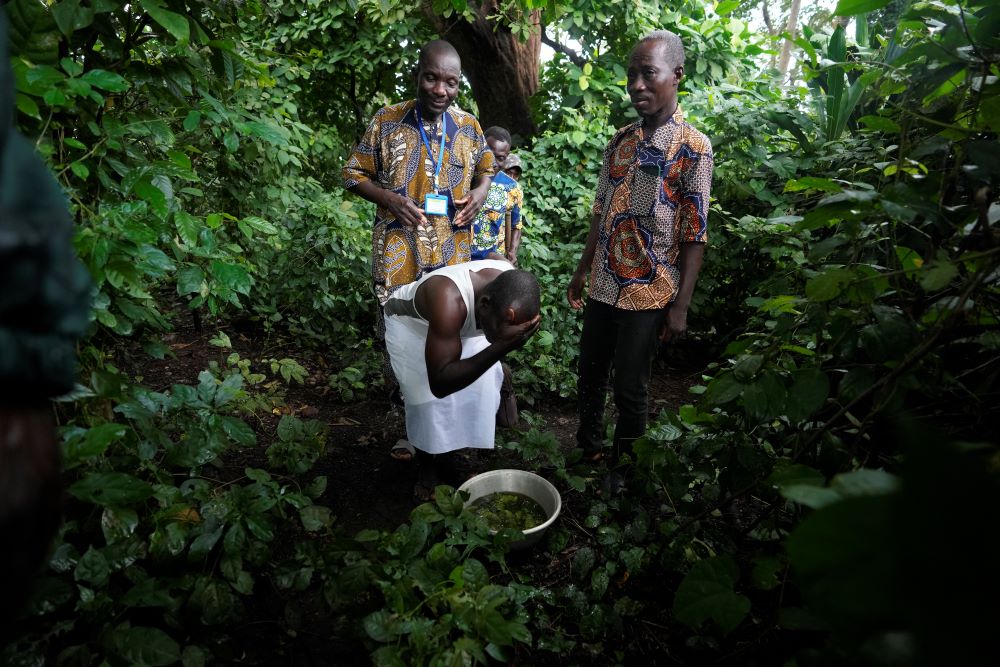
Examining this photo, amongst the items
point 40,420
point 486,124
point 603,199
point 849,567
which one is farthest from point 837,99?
point 40,420

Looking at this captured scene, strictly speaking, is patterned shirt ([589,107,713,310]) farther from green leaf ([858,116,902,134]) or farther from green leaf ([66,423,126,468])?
A: green leaf ([66,423,126,468])

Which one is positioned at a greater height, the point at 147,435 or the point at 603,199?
the point at 603,199

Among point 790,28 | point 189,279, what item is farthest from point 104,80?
point 790,28

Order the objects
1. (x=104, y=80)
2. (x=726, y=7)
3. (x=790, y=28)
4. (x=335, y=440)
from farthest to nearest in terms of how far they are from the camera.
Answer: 1. (x=790, y=28)
2. (x=726, y=7)
3. (x=335, y=440)
4. (x=104, y=80)

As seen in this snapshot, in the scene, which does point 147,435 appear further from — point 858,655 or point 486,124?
point 486,124

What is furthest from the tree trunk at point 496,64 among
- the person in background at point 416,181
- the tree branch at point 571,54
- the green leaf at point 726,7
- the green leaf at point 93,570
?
the green leaf at point 93,570

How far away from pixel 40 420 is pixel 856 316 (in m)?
1.42

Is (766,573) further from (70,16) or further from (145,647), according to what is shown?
(70,16)

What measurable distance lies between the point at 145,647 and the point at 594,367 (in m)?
2.06

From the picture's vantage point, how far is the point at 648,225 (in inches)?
97.3

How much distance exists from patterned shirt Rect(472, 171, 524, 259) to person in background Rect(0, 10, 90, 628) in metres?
3.26

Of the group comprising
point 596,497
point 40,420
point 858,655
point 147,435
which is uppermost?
point 40,420

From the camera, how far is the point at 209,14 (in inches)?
110

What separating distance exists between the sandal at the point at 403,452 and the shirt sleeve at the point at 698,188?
5.73 ft
